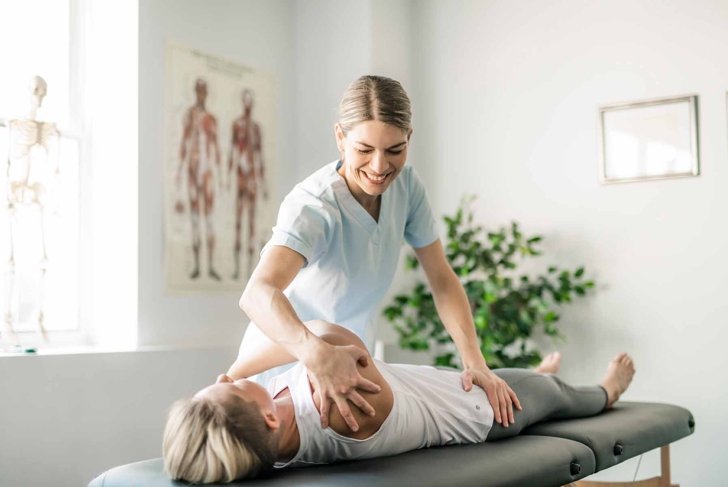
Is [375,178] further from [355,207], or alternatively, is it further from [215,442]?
[215,442]

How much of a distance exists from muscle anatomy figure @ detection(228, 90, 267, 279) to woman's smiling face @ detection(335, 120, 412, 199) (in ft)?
6.52

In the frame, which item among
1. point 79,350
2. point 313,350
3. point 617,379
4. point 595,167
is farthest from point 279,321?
point 595,167

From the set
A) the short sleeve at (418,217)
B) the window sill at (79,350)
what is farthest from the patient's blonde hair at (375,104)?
the window sill at (79,350)

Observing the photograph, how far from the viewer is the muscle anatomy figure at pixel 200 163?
3.72 metres

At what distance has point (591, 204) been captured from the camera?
398cm

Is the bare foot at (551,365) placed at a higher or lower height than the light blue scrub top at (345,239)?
lower

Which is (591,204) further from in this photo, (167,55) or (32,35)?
(32,35)

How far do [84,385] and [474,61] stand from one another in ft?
8.26

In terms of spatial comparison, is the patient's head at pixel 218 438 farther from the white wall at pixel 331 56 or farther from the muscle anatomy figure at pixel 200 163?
the white wall at pixel 331 56

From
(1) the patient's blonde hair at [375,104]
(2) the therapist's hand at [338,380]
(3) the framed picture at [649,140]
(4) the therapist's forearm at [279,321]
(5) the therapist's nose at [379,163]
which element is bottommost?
(2) the therapist's hand at [338,380]

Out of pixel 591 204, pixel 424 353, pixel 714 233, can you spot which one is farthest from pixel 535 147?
pixel 424 353

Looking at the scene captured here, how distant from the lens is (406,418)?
1.88 m

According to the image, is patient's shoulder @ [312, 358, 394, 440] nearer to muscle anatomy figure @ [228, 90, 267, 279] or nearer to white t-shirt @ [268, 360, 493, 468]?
white t-shirt @ [268, 360, 493, 468]

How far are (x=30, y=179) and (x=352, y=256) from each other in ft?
5.00
